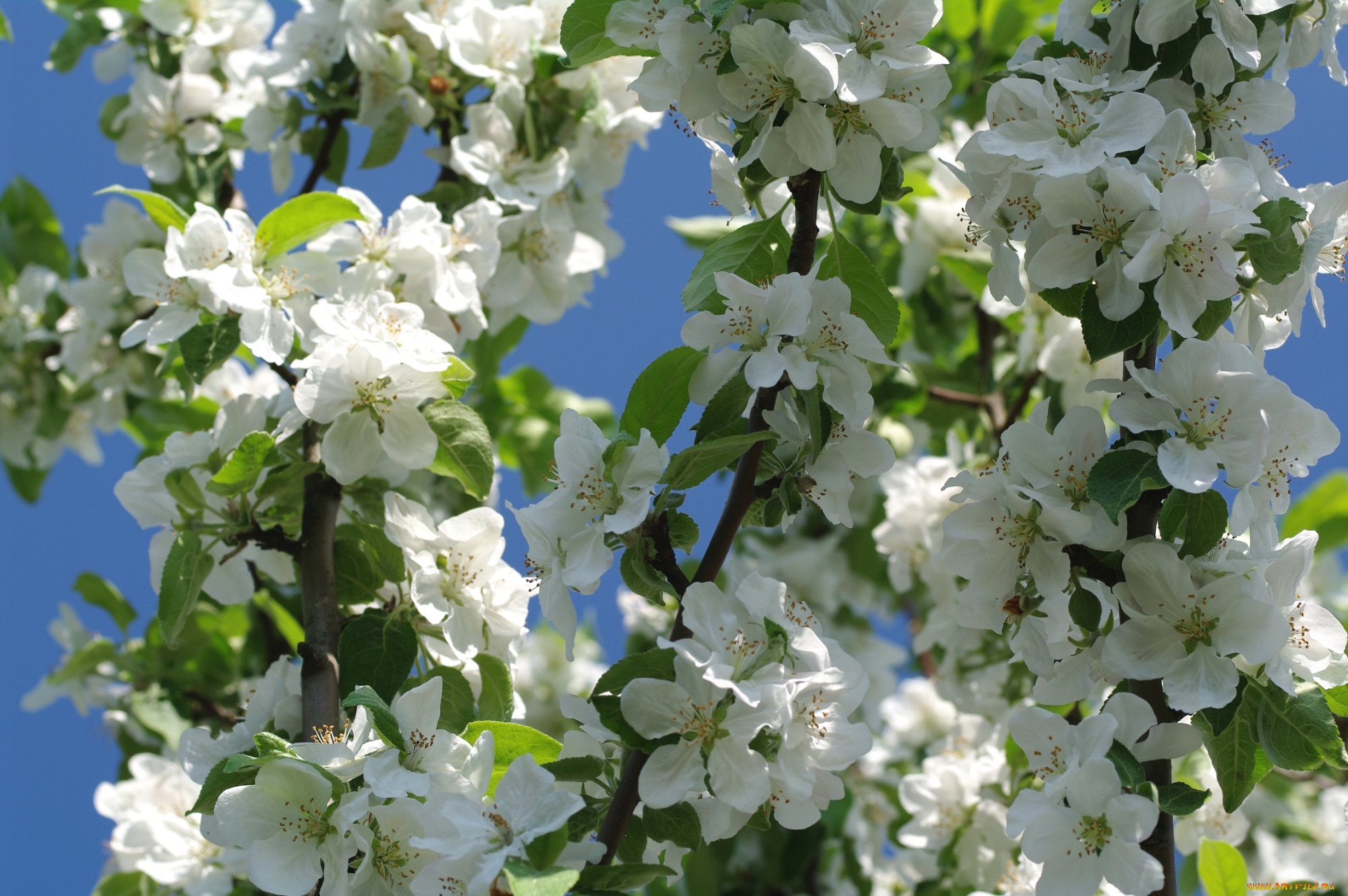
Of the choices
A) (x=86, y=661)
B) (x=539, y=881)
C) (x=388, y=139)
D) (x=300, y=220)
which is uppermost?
(x=388, y=139)

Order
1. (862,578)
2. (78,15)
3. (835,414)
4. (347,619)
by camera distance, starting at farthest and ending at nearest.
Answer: (862,578) → (78,15) → (347,619) → (835,414)

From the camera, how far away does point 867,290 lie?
1351 millimetres

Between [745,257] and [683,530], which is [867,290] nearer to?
[745,257]

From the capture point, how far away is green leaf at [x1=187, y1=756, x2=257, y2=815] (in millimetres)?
1267

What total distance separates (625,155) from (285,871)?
1481 mm

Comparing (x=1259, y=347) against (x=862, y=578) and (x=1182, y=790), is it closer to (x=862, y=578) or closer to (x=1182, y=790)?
(x=1182, y=790)

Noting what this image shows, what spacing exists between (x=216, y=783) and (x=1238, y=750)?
112 cm

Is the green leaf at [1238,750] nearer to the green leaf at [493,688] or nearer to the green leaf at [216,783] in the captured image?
the green leaf at [493,688]

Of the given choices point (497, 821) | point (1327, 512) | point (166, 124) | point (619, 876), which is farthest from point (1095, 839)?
point (166, 124)

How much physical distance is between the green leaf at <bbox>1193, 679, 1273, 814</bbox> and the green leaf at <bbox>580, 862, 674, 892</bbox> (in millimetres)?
587

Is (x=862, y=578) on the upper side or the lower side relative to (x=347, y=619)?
upper

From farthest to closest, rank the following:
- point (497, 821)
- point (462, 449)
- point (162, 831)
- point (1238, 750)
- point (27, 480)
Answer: point (27, 480)
point (162, 831)
point (462, 449)
point (1238, 750)
point (497, 821)

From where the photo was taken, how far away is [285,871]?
3.85 ft

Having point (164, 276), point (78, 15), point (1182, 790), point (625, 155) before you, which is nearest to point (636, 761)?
point (1182, 790)
